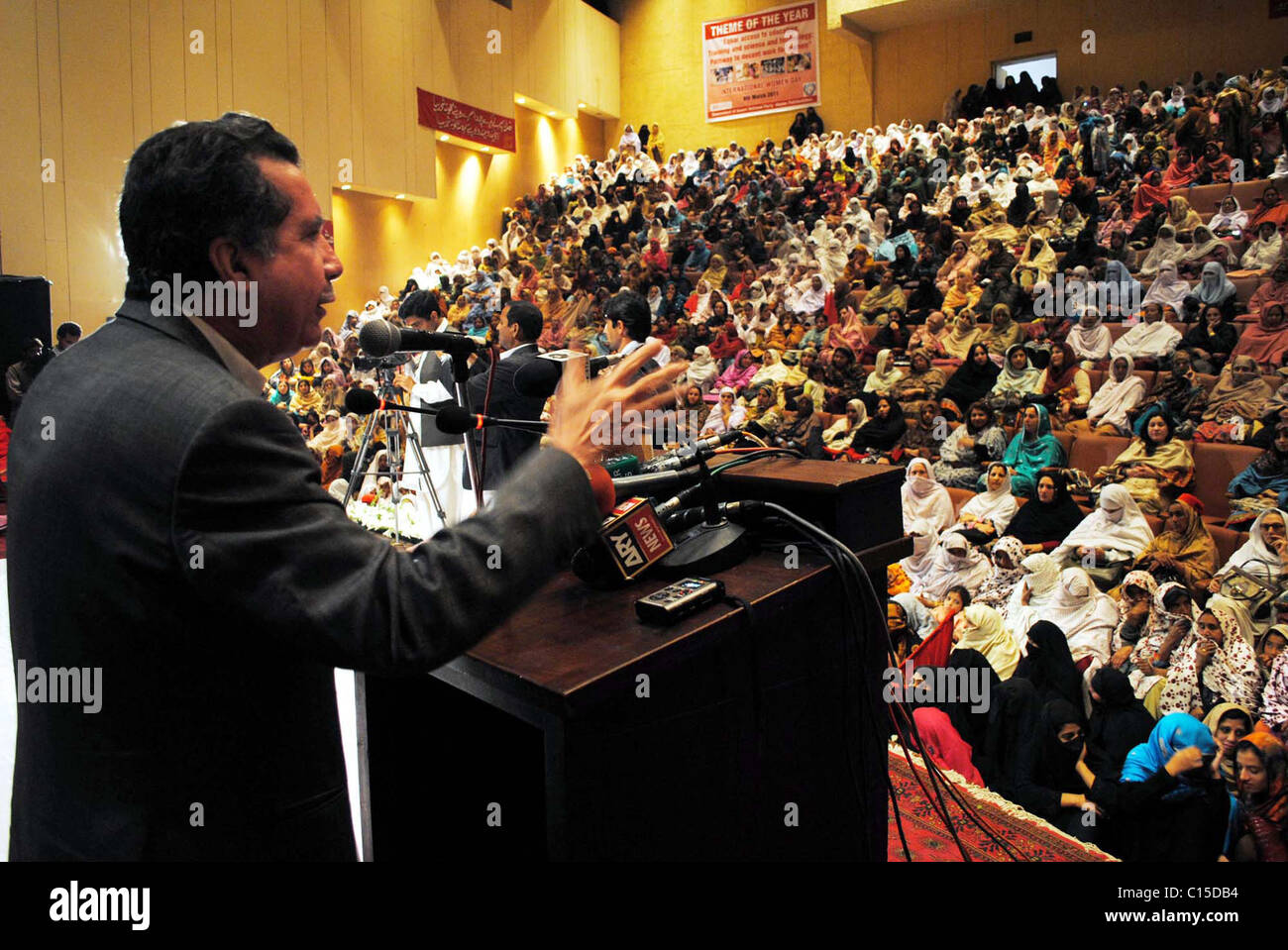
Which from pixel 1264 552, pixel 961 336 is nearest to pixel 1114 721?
pixel 1264 552

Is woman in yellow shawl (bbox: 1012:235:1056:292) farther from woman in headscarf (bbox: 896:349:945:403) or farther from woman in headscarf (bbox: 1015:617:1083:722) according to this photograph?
woman in headscarf (bbox: 1015:617:1083:722)

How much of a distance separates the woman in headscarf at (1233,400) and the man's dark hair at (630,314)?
341 centimetres

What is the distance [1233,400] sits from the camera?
498cm

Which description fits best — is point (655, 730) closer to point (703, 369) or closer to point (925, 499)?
point (925, 499)

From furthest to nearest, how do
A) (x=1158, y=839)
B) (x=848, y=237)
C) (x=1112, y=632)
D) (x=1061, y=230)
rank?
(x=848, y=237) → (x=1061, y=230) → (x=1112, y=632) → (x=1158, y=839)

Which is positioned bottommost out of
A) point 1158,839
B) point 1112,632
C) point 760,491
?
point 1158,839

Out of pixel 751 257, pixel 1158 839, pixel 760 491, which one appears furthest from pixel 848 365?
pixel 760 491

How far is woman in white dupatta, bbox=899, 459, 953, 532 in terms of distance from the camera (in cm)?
508
